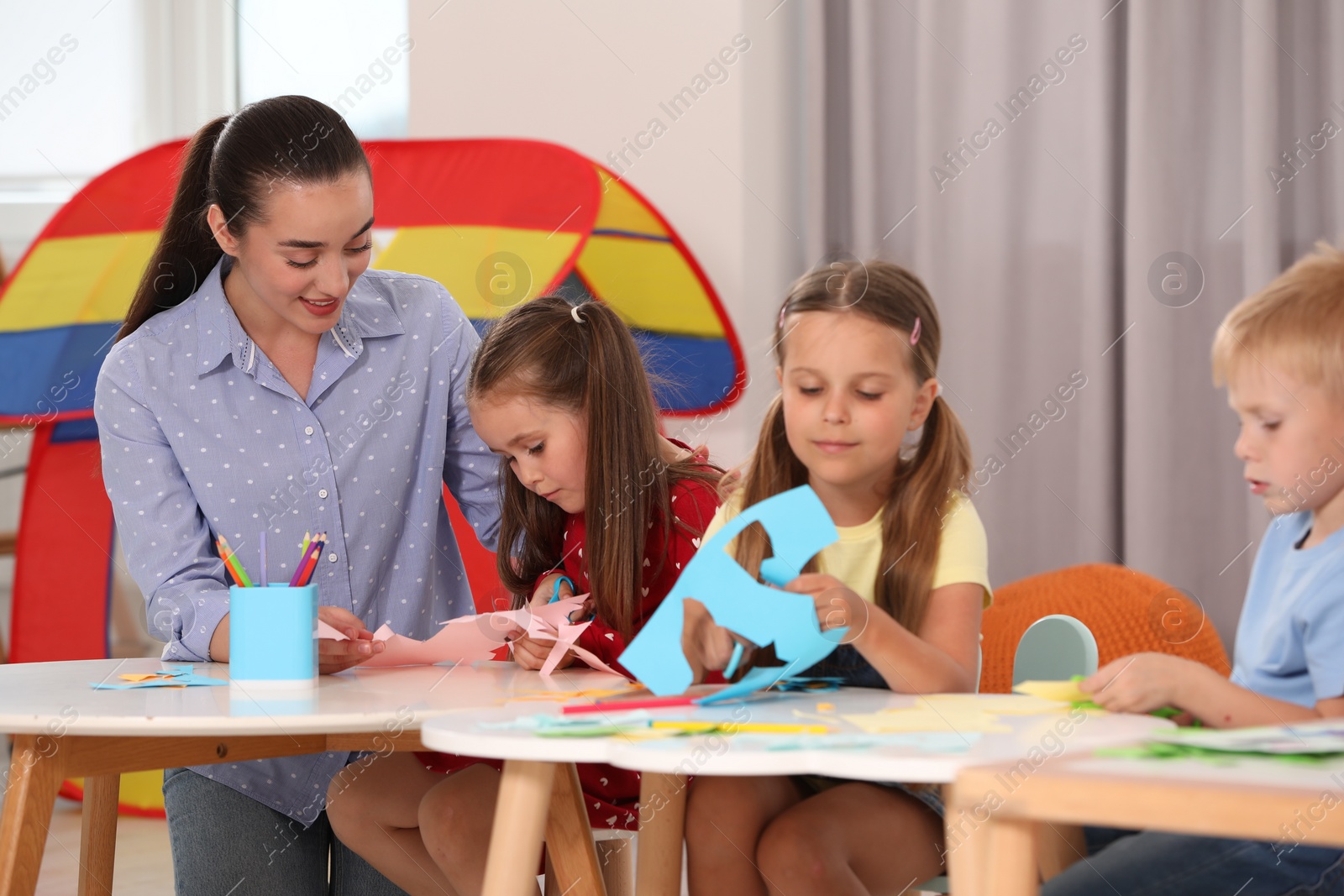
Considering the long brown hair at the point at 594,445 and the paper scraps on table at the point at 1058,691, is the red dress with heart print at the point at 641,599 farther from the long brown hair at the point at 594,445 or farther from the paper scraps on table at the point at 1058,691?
the paper scraps on table at the point at 1058,691

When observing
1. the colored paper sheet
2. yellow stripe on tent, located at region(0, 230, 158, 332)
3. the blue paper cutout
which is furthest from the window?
the colored paper sheet

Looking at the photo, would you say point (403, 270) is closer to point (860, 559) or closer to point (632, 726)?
point (860, 559)

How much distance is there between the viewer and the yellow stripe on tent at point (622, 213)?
7.29ft

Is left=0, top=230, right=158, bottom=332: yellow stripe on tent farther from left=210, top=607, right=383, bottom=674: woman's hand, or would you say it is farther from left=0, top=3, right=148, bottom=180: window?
left=210, top=607, right=383, bottom=674: woman's hand

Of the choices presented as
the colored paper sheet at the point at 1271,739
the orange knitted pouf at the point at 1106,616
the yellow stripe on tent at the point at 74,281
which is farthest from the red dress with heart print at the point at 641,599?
the yellow stripe on tent at the point at 74,281

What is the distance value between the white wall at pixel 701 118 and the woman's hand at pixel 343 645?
1197mm

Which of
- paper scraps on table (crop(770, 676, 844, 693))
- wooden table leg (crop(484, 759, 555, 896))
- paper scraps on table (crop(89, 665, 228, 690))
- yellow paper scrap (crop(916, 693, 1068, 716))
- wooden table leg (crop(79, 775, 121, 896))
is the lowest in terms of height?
wooden table leg (crop(79, 775, 121, 896))

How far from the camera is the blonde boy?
84 centimetres

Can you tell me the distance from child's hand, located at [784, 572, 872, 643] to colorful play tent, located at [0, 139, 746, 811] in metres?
1.23

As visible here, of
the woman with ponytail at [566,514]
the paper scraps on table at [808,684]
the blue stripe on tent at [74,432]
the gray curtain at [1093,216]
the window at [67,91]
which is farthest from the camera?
the window at [67,91]

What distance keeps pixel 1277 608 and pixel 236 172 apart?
1.07 meters

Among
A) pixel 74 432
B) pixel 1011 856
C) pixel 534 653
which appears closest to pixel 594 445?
pixel 534 653

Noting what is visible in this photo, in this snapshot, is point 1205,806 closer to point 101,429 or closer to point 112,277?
point 101,429

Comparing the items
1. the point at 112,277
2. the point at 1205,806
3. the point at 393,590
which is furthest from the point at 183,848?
the point at 112,277
